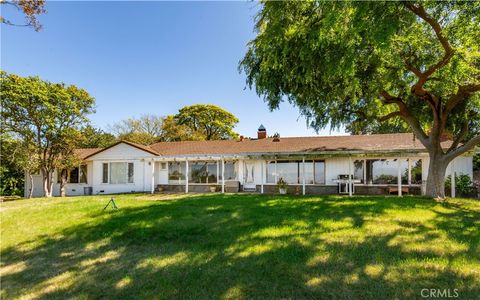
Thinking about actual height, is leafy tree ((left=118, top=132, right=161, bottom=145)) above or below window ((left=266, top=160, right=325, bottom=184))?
above

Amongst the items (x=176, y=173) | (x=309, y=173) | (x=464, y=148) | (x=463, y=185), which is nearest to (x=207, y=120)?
(x=176, y=173)

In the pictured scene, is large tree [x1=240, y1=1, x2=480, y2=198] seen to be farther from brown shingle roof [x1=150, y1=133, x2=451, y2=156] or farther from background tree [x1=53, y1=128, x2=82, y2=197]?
background tree [x1=53, y1=128, x2=82, y2=197]

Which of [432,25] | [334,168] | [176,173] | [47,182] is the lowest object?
[47,182]

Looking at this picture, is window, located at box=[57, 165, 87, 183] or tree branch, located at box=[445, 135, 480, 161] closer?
tree branch, located at box=[445, 135, 480, 161]

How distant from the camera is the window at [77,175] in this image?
2198 centimetres

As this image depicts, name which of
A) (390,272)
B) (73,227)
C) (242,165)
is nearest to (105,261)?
(73,227)

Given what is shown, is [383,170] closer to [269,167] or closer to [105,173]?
[269,167]

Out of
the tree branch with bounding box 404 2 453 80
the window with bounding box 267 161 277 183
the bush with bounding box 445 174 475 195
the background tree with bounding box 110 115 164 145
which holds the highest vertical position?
the background tree with bounding box 110 115 164 145

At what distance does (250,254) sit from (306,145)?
50.0 ft

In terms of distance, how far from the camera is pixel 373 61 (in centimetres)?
1000

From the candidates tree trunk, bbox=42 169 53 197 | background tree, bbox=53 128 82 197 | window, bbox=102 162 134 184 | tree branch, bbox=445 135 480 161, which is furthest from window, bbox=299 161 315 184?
tree trunk, bbox=42 169 53 197

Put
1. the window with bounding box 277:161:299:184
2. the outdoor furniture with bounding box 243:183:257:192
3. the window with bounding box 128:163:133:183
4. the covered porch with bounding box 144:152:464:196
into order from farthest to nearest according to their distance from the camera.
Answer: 1. the window with bounding box 128:163:133:183
2. the outdoor furniture with bounding box 243:183:257:192
3. the window with bounding box 277:161:299:184
4. the covered porch with bounding box 144:152:464:196

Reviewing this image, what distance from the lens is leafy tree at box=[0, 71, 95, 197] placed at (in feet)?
→ 56.0

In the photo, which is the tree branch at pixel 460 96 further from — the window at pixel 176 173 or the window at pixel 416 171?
the window at pixel 176 173
